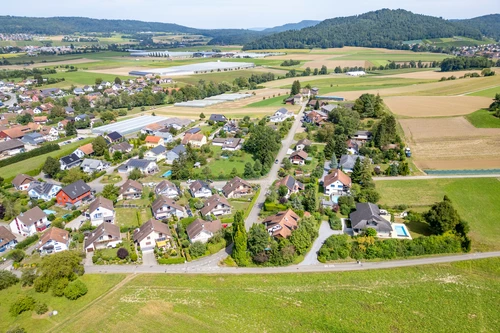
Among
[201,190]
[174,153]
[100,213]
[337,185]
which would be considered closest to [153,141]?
[174,153]

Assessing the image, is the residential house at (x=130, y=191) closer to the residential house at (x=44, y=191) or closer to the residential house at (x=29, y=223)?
the residential house at (x=44, y=191)

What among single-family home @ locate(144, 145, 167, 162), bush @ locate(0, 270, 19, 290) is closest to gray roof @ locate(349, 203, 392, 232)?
bush @ locate(0, 270, 19, 290)

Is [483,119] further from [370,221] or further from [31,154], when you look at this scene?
[31,154]

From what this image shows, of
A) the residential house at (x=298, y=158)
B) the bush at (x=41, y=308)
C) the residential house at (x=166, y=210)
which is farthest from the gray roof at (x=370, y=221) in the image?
the bush at (x=41, y=308)

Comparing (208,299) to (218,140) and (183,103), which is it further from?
(183,103)

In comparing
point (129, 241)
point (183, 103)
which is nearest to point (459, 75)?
point (183, 103)
